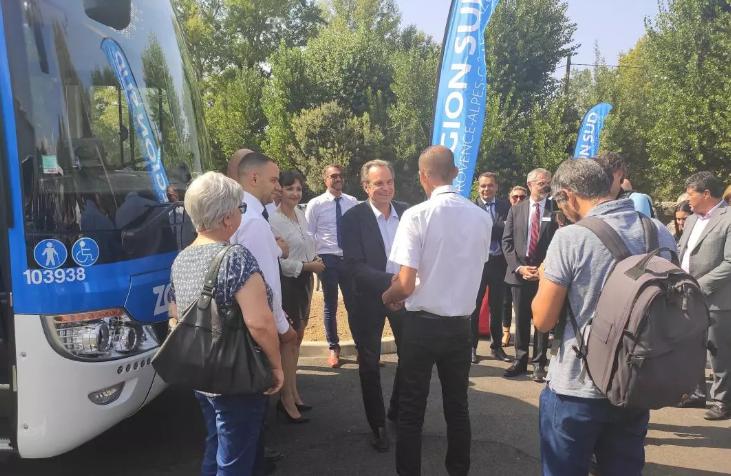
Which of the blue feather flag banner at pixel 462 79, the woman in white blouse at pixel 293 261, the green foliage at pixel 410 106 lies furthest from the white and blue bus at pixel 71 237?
the green foliage at pixel 410 106

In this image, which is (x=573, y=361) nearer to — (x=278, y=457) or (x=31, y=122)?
(x=278, y=457)

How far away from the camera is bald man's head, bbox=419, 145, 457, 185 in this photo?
3.16 m

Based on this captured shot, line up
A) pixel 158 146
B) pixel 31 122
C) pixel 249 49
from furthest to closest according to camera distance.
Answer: pixel 249 49 → pixel 158 146 → pixel 31 122

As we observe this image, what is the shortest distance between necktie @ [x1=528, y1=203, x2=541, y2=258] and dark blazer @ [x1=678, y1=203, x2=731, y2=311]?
1.43m

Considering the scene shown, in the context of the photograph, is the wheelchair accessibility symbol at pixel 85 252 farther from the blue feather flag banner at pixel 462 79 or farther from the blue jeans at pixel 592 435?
the blue feather flag banner at pixel 462 79

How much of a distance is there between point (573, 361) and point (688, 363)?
1.41 ft

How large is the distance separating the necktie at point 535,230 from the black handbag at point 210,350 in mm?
3892

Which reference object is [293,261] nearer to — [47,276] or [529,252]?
[47,276]

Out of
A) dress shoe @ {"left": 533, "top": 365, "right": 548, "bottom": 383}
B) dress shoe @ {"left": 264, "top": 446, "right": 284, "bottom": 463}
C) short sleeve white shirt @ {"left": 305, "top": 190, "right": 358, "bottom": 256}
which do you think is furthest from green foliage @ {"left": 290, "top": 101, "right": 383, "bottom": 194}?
dress shoe @ {"left": 264, "top": 446, "right": 284, "bottom": 463}

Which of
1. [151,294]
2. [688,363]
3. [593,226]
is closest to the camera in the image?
[688,363]

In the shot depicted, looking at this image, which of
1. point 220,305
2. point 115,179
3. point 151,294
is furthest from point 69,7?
point 220,305

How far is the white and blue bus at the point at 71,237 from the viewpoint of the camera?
2.77m

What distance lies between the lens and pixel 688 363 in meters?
2.11

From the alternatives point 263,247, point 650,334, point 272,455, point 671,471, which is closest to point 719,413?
point 671,471
